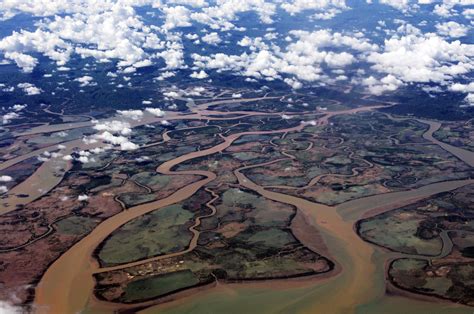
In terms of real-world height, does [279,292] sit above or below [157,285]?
below

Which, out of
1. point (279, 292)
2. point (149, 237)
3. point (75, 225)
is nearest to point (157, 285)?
point (279, 292)

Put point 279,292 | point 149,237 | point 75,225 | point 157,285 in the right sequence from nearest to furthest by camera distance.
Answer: point 279,292 < point 157,285 < point 149,237 < point 75,225

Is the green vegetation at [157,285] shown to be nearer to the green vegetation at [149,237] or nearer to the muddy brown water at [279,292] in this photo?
the muddy brown water at [279,292]

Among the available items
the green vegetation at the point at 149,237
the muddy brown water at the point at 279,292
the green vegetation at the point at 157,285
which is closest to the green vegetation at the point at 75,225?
the muddy brown water at the point at 279,292

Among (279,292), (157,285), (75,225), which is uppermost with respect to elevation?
(75,225)

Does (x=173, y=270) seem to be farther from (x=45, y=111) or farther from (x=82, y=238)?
(x=45, y=111)

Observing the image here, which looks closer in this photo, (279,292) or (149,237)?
(279,292)

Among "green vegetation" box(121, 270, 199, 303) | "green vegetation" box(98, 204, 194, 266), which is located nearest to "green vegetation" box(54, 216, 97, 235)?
"green vegetation" box(98, 204, 194, 266)

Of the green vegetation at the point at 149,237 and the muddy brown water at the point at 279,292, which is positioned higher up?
the green vegetation at the point at 149,237

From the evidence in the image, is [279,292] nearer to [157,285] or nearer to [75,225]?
[157,285]

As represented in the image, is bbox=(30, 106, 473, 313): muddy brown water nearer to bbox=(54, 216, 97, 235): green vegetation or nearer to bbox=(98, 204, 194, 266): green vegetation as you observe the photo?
bbox=(54, 216, 97, 235): green vegetation

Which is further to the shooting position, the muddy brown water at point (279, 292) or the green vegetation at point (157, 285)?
the green vegetation at point (157, 285)

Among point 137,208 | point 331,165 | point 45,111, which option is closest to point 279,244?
point 137,208
